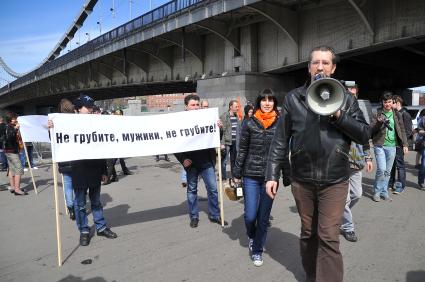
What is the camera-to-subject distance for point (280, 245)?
14.8ft

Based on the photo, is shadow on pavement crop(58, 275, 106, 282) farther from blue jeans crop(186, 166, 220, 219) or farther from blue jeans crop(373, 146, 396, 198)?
blue jeans crop(373, 146, 396, 198)

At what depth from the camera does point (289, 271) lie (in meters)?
Result: 3.79

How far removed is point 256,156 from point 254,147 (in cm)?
10

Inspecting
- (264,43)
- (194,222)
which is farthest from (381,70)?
(194,222)

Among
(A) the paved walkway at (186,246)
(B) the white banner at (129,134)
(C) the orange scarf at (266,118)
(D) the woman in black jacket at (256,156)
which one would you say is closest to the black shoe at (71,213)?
(A) the paved walkway at (186,246)

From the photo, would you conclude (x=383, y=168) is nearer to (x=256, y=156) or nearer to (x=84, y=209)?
(x=256, y=156)

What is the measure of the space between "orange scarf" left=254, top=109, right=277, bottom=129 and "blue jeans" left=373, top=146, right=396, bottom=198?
3.51m

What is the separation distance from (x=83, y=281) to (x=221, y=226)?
2.15 m

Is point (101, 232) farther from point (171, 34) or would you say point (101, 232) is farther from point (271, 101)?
point (171, 34)

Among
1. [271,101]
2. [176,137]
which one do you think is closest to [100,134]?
[176,137]

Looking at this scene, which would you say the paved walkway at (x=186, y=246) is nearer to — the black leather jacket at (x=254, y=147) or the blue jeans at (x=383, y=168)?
the blue jeans at (x=383, y=168)

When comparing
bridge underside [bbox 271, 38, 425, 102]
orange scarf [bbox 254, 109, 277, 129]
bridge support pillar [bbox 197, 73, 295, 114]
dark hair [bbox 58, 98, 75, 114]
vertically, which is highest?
bridge underside [bbox 271, 38, 425, 102]

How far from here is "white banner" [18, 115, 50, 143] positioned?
9.10m

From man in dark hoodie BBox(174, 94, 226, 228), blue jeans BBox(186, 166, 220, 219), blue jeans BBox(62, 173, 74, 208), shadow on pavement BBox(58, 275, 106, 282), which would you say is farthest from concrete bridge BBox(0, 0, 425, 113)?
shadow on pavement BBox(58, 275, 106, 282)
